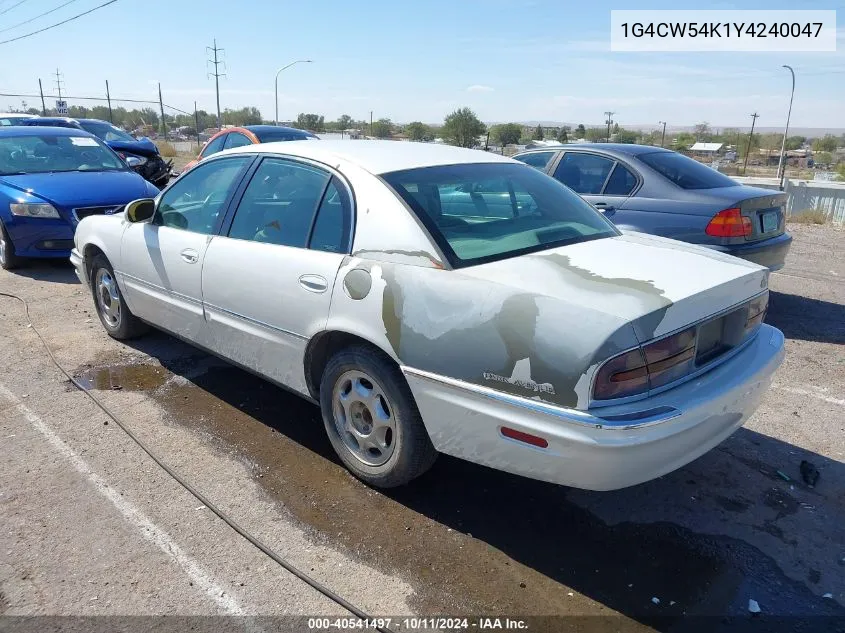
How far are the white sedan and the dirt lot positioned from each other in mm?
410

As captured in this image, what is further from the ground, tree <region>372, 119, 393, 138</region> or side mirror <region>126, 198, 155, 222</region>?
tree <region>372, 119, 393, 138</region>

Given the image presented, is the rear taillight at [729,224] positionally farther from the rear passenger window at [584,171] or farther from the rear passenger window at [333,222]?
the rear passenger window at [333,222]

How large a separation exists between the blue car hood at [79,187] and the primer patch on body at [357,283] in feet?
18.5

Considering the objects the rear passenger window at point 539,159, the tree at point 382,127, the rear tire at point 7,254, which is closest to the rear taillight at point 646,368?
the rear passenger window at point 539,159

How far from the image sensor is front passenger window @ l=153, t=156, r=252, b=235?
4.08 metres

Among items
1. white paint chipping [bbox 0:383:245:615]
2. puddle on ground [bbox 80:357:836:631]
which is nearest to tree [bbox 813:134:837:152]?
puddle on ground [bbox 80:357:836:631]

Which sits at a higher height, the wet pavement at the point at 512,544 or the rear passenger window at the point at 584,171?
the rear passenger window at the point at 584,171

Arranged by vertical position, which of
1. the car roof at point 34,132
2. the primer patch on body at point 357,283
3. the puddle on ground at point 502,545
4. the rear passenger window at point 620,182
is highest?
the car roof at point 34,132

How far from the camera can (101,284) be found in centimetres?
544

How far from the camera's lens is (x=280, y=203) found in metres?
3.69

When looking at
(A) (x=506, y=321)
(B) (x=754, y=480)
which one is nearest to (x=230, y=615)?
(A) (x=506, y=321)

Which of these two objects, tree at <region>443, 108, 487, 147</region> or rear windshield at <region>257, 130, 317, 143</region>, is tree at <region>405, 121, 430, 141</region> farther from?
rear windshield at <region>257, 130, 317, 143</region>

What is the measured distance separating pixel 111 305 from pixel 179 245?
5.18 ft

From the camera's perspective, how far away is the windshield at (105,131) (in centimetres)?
1488
